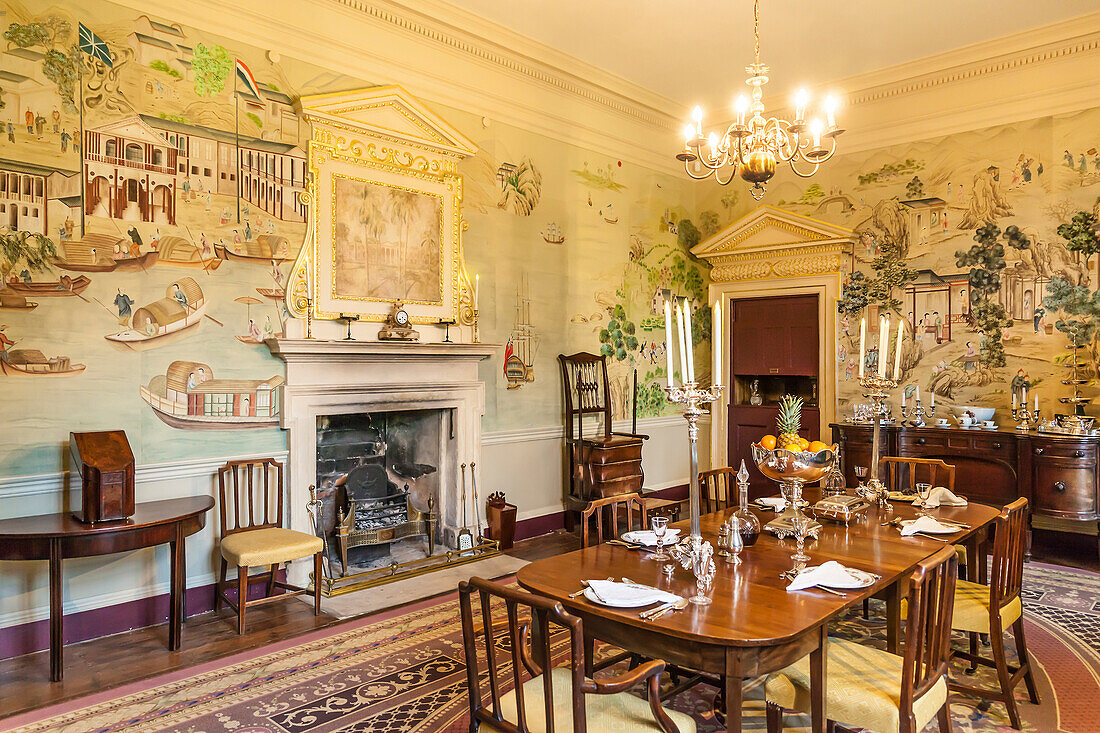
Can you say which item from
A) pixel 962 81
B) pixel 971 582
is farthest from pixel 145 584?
pixel 962 81

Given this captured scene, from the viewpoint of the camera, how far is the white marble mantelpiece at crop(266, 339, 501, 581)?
495 centimetres

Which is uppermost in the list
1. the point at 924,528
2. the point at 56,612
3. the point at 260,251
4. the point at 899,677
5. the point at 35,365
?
the point at 260,251

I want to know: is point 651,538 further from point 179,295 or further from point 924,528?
point 179,295

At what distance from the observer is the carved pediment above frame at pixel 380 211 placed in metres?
5.12

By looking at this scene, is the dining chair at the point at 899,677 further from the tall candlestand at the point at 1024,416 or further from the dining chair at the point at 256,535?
the tall candlestand at the point at 1024,416

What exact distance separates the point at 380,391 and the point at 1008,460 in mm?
5351

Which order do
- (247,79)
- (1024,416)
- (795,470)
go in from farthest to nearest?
(1024,416) → (247,79) → (795,470)

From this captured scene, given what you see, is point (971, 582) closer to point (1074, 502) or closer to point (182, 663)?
point (1074, 502)

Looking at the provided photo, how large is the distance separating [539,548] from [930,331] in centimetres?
443

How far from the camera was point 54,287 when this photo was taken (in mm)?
4055

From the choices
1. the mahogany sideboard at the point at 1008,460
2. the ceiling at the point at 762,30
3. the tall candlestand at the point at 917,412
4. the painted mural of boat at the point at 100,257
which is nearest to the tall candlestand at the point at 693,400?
the painted mural of boat at the point at 100,257

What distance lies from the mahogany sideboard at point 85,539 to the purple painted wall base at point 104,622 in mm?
402

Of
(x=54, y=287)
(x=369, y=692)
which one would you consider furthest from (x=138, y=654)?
(x=54, y=287)

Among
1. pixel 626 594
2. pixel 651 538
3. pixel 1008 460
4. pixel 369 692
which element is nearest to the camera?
pixel 626 594
